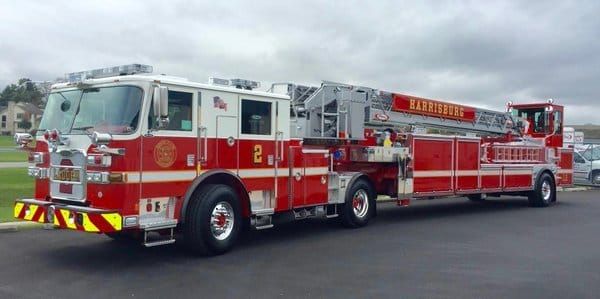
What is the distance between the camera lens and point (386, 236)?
1105 cm

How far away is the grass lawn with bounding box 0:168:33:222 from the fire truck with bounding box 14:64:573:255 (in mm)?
4067

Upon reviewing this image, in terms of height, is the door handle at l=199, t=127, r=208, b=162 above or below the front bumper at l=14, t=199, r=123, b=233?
above

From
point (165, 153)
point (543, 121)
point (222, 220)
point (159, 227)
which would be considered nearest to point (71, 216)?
point (159, 227)

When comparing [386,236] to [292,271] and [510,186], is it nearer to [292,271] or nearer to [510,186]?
[292,271]

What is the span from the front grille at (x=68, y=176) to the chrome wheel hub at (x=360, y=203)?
5594mm

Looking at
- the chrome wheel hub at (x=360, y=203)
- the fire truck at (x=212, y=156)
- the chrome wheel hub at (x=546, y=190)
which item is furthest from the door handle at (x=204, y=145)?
the chrome wheel hub at (x=546, y=190)

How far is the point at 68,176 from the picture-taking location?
8.09 m

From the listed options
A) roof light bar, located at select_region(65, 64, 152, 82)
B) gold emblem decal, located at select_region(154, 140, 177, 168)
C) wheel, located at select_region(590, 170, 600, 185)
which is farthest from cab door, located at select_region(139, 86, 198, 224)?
wheel, located at select_region(590, 170, 600, 185)

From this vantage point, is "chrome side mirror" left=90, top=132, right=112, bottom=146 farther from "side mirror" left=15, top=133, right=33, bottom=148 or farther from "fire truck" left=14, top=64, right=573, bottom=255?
"side mirror" left=15, top=133, right=33, bottom=148

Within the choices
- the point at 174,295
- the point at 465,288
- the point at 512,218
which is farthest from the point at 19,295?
the point at 512,218

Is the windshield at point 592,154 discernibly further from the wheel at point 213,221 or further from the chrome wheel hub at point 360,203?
the wheel at point 213,221

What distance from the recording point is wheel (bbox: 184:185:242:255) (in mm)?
8336

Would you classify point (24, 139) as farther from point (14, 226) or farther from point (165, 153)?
point (14, 226)

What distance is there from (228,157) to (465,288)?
3.86 meters
